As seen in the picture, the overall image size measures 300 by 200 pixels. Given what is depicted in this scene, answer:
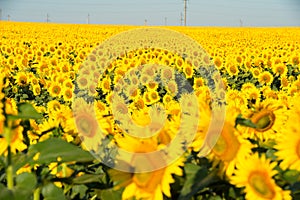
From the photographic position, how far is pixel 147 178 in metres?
1.30

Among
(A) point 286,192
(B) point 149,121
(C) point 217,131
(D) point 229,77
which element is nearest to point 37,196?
(B) point 149,121

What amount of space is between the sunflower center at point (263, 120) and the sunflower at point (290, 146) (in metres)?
0.12

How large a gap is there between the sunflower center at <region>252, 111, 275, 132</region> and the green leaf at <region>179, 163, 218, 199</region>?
304 mm

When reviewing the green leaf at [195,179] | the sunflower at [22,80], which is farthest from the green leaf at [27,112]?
the sunflower at [22,80]

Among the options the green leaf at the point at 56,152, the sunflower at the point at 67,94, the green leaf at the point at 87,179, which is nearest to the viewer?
the green leaf at the point at 56,152

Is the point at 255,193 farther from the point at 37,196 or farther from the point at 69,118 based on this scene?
the point at 69,118

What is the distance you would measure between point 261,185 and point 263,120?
0.29m

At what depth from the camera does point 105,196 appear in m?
1.45

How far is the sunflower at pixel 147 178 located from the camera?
128 centimetres

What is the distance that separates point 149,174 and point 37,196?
1.24 ft

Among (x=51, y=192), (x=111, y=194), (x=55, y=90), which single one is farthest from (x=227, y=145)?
(x=55, y=90)

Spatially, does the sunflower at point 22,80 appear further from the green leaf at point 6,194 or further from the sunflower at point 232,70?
the green leaf at point 6,194

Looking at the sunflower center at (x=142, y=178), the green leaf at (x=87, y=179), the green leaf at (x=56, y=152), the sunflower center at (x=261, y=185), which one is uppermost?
the green leaf at (x=56, y=152)

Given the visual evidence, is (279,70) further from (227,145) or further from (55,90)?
(227,145)
